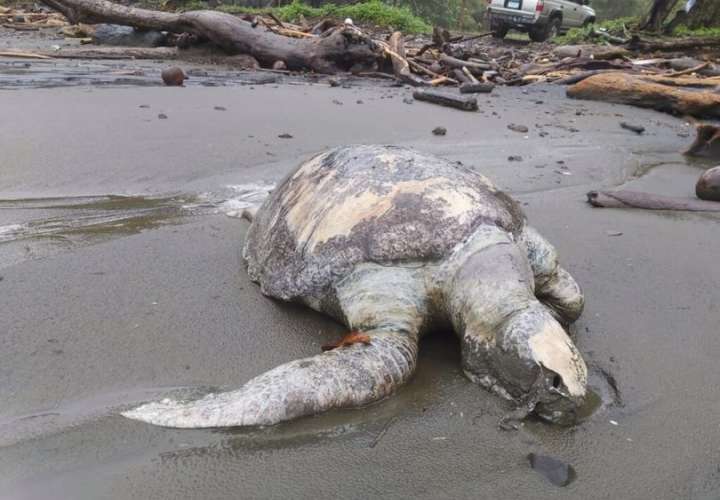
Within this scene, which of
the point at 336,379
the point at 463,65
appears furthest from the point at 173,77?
the point at 336,379

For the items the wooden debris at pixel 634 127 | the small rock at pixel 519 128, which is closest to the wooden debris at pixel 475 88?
the wooden debris at pixel 634 127

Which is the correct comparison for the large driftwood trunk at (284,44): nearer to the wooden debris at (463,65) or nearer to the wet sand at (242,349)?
the wooden debris at (463,65)

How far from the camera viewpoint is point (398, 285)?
224cm

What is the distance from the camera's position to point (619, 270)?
2998mm

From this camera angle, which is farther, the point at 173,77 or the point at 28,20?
the point at 28,20

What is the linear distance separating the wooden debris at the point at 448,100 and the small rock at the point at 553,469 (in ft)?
18.4

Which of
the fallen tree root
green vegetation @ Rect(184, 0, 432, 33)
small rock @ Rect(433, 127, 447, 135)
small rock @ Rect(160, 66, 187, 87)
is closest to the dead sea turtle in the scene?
the fallen tree root

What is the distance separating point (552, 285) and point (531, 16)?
1737cm

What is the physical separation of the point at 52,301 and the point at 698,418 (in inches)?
88.2

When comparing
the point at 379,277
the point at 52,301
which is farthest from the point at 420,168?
the point at 52,301

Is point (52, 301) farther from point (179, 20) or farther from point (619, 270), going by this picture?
point (179, 20)

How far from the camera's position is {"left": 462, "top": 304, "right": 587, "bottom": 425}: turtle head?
5.74 ft

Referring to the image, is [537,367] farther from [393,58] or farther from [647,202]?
[393,58]

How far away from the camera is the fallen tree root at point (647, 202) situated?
395 centimetres
